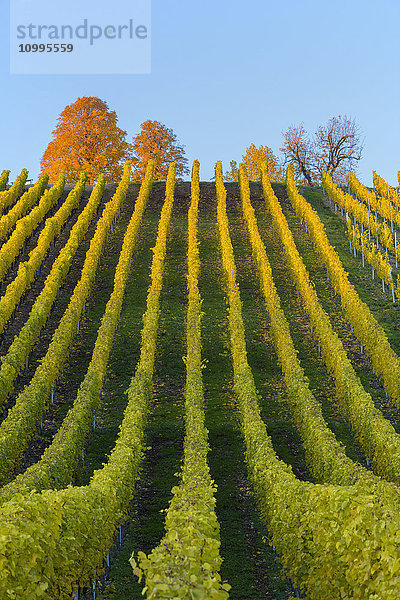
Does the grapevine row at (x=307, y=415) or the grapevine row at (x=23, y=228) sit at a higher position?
the grapevine row at (x=23, y=228)

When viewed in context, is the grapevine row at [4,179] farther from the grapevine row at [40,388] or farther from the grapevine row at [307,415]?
the grapevine row at [307,415]

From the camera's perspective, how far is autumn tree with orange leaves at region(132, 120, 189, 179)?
82.1 m

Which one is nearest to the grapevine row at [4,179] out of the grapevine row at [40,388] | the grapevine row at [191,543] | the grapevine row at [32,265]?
the grapevine row at [32,265]

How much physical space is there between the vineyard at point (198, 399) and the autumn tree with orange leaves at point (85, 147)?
57.6ft

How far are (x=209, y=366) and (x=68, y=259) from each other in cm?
1276

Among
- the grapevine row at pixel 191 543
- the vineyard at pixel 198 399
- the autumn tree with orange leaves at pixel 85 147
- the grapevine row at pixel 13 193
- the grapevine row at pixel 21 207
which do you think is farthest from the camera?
the autumn tree with orange leaves at pixel 85 147

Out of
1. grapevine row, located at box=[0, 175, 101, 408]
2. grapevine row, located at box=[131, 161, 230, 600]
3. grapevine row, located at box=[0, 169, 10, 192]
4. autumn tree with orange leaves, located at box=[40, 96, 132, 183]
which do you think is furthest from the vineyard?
autumn tree with orange leaves, located at box=[40, 96, 132, 183]

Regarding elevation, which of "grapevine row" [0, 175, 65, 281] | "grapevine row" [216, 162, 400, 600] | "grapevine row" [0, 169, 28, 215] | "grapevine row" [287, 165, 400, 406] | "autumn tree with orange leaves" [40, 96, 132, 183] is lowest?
"grapevine row" [216, 162, 400, 600]

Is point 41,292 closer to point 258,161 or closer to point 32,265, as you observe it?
point 32,265

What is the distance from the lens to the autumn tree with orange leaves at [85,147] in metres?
74.6

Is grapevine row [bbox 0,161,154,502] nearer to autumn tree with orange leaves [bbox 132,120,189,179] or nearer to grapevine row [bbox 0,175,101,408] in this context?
grapevine row [bbox 0,175,101,408]

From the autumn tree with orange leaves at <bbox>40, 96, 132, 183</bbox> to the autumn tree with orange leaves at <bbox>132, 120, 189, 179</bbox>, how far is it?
4842 millimetres

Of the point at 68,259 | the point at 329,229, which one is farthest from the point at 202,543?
the point at 329,229

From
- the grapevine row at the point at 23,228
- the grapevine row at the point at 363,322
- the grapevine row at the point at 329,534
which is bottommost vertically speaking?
the grapevine row at the point at 329,534
